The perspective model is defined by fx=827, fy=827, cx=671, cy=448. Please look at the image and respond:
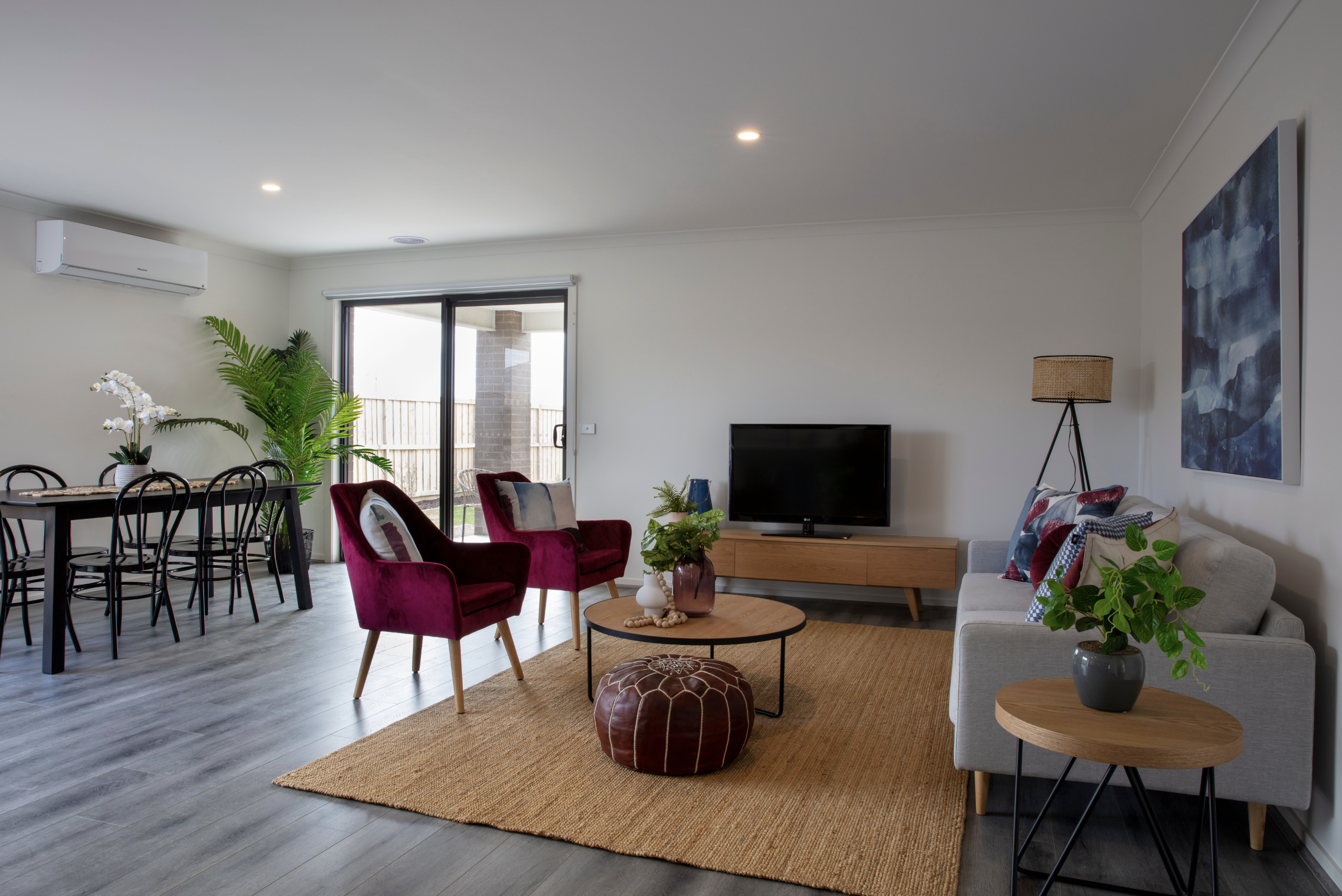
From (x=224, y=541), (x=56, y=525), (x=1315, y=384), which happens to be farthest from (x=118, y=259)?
(x=1315, y=384)

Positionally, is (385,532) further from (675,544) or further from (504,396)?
(504,396)

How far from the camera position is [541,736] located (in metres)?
2.93

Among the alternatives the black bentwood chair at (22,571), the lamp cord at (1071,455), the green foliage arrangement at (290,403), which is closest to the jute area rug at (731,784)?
the lamp cord at (1071,455)

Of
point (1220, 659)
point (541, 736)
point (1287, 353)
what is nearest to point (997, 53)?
point (1287, 353)

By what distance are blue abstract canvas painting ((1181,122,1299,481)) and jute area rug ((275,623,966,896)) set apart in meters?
1.42

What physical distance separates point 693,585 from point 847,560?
6.80 feet

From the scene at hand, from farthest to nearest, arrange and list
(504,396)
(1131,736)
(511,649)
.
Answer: (504,396) < (511,649) < (1131,736)

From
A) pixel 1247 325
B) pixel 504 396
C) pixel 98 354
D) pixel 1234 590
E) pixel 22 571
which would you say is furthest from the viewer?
pixel 504 396

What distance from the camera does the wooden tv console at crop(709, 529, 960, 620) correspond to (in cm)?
493

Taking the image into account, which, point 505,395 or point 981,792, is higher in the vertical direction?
point 505,395

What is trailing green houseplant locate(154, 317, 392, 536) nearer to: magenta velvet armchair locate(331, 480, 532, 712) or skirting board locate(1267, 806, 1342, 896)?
magenta velvet armchair locate(331, 480, 532, 712)

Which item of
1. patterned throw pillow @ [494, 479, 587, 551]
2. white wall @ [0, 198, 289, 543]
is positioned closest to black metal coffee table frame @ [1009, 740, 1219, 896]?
patterned throw pillow @ [494, 479, 587, 551]

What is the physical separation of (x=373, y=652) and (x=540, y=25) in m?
2.45

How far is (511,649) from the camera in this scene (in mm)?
3506
